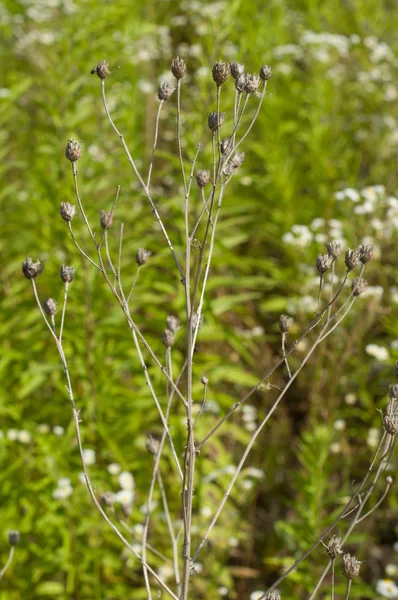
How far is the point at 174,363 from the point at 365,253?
1.25m

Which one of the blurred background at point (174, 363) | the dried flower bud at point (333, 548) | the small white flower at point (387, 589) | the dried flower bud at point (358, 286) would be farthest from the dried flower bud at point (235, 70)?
the small white flower at point (387, 589)

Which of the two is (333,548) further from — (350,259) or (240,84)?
(240,84)

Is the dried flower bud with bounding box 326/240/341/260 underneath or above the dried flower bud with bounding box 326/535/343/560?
above

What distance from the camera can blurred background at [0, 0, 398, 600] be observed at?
2311 mm

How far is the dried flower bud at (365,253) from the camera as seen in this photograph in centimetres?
122

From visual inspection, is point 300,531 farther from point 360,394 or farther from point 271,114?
point 271,114

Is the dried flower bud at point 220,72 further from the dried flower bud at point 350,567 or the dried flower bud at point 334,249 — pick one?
the dried flower bud at point 350,567

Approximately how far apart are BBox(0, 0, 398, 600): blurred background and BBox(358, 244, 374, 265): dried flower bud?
2.98 feet

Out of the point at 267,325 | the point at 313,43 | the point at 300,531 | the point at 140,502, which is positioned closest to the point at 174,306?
the point at 140,502

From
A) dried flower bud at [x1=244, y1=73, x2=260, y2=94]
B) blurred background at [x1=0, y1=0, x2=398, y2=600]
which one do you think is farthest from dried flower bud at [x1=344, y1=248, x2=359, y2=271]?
blurred background at [x1=0, y1=0, x2=398, y2=600]

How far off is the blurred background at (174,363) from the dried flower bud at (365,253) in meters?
0.91

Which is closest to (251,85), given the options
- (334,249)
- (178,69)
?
(178,69)

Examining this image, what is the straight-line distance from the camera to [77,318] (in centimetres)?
241

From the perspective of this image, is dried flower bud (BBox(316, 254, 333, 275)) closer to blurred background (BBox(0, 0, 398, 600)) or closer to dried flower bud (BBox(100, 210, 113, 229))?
dried flower bud (BBox(100, 210, 113, 229))
